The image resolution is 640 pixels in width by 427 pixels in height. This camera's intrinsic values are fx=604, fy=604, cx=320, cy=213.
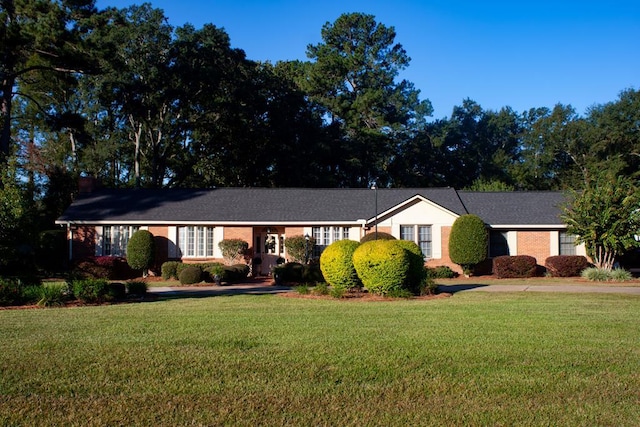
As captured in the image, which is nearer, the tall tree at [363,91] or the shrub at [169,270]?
the shrub at [169,270]

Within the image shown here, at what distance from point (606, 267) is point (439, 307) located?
1530 centimetres

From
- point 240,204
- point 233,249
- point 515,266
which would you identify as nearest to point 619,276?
point 515,266

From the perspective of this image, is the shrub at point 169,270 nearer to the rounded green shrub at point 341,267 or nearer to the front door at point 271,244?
the front door at point 271,244

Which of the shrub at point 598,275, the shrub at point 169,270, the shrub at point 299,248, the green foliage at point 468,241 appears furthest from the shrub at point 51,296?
the shrub at point 598,275

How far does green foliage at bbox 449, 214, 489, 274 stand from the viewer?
93.5 feet

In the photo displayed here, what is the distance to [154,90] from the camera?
3919 centimetres

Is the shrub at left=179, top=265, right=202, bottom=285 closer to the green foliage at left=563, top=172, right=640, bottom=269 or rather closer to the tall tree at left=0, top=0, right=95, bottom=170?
the tall tree at left=0, top=0, right=95, bottom=170

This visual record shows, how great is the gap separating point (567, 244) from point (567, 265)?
2.43 m

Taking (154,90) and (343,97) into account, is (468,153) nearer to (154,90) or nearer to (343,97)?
(343,97)

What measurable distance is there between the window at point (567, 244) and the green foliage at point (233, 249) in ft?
52.1

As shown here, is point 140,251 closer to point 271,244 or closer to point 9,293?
point 271,244

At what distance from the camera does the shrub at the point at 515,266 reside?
2839cm

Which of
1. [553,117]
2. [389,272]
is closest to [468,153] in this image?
[553,117]

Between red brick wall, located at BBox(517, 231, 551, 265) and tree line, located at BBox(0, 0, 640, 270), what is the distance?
441 inches
